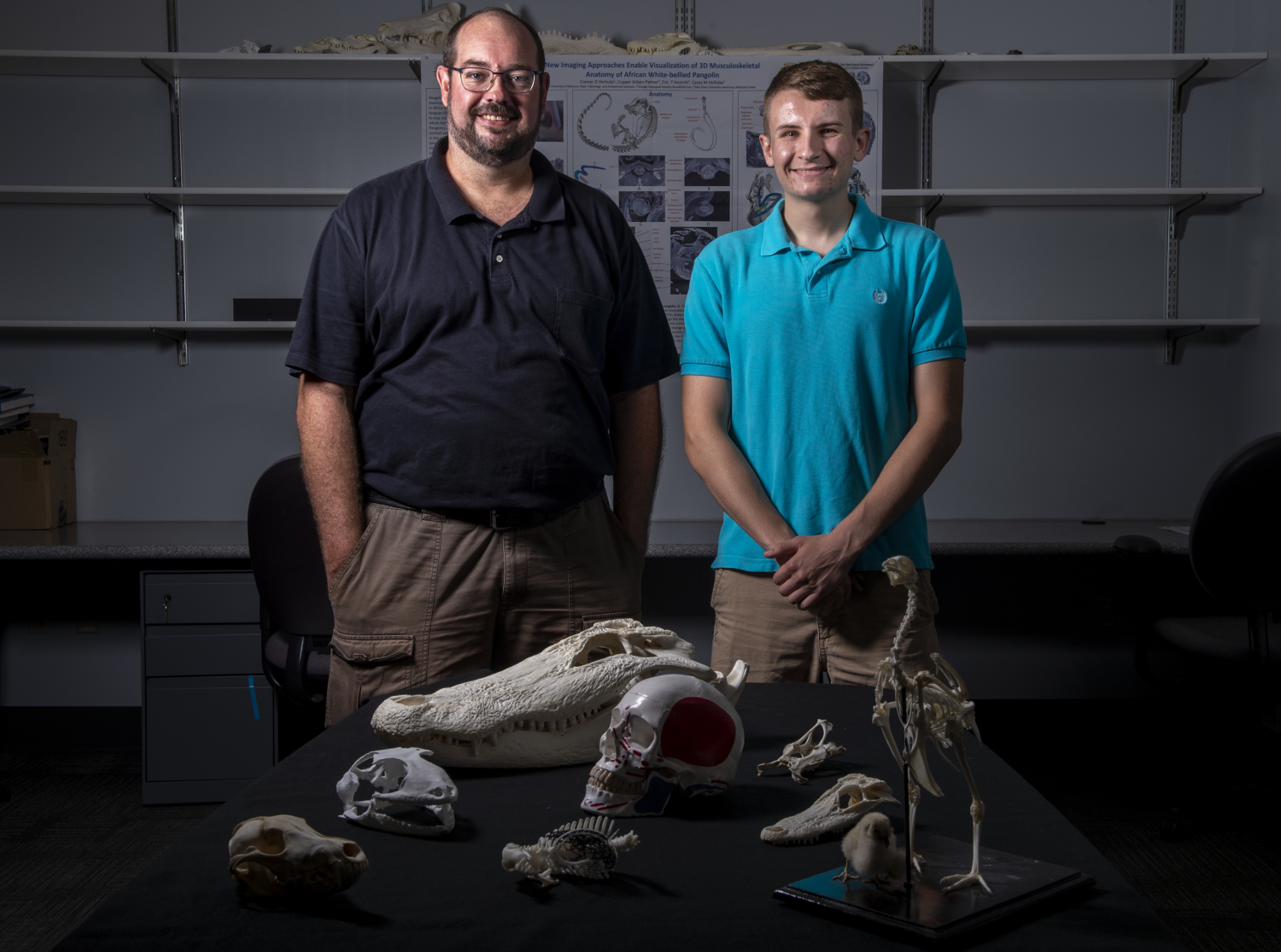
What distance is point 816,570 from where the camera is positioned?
1.48m

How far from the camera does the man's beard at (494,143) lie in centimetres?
154

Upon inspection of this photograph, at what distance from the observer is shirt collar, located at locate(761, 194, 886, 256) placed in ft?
5.30

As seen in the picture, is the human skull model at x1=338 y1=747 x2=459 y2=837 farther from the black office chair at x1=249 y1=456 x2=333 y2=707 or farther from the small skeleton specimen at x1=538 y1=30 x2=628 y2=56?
the small skeleton specimen at x1=538 y1=30 x2=628 y2=56

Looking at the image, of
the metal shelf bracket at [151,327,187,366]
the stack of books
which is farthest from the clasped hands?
the stack of books

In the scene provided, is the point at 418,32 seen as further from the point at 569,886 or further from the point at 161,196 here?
the point at 569,886

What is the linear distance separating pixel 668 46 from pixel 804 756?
9.10 feet

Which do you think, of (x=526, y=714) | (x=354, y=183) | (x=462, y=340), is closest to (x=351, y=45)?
(x=354, y=183)

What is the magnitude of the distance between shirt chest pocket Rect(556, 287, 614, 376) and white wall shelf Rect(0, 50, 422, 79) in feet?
6.25

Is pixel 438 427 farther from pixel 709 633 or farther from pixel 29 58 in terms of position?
pixel 29 58

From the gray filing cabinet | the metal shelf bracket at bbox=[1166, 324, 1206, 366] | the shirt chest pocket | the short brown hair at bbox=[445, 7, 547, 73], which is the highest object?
the short brown hair at bbox=[445, 7, 547, 73]

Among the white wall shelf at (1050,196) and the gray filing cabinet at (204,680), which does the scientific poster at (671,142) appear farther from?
the gray filing cabinet at (204,680)

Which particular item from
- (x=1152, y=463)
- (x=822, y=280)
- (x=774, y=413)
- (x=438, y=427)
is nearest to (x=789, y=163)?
(x=822, y=280)

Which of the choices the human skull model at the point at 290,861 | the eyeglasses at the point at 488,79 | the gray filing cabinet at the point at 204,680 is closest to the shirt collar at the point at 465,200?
the eyeglasses at the point at 488,79

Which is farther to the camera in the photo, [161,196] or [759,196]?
[759,196]
